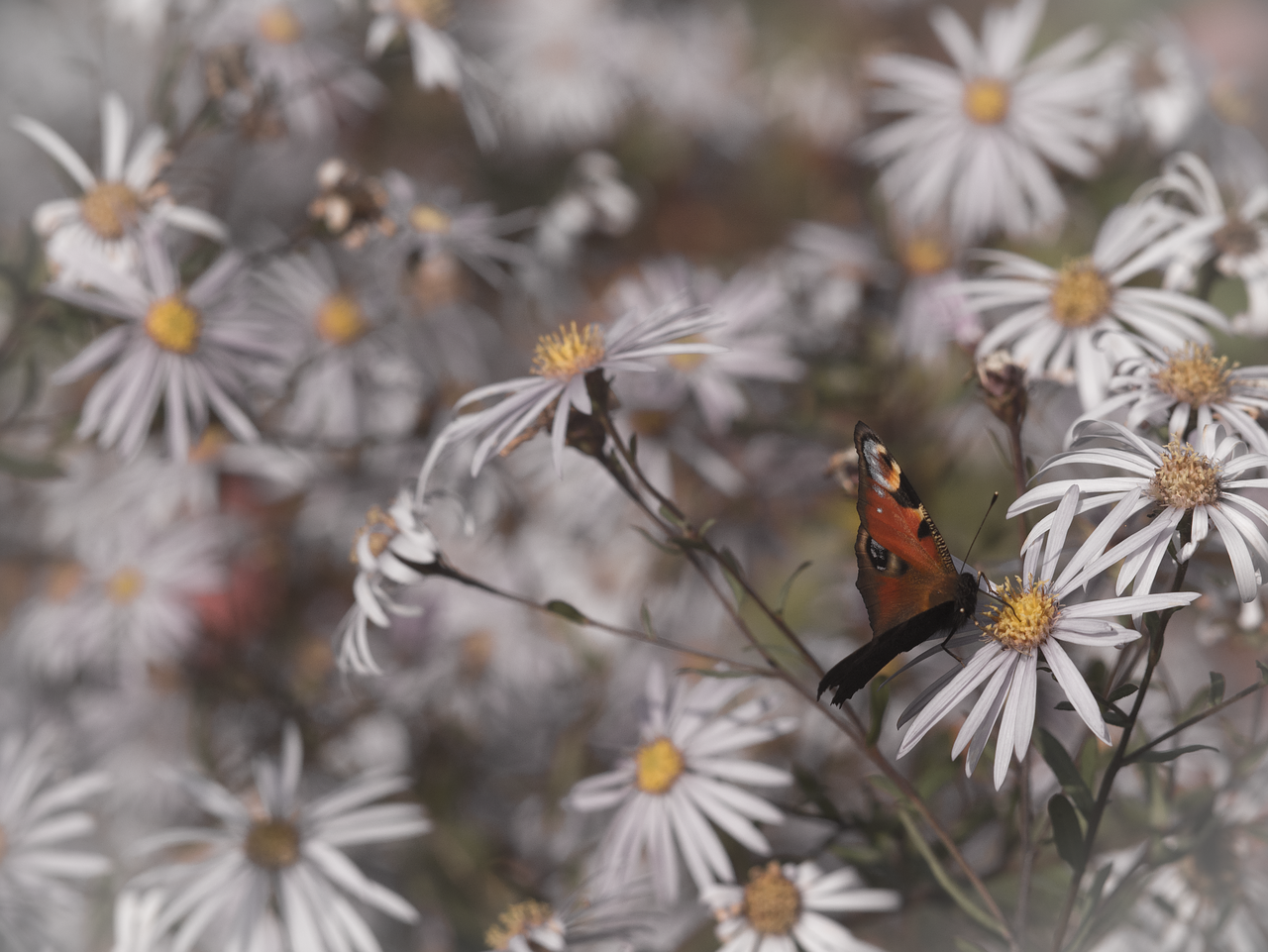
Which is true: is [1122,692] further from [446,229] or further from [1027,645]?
[446,229]

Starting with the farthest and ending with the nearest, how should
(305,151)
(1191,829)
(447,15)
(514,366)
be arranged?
(305,151)
(514,366)
(447,15)
(1191,829)

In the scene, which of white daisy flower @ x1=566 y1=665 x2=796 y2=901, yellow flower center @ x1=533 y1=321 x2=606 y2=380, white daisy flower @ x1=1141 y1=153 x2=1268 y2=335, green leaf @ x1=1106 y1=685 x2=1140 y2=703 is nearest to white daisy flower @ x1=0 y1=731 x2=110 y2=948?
white daisy flower @ x1=566 y1=665 x2=796 y2=901

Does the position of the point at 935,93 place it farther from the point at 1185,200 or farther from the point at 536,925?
the point at 536,925

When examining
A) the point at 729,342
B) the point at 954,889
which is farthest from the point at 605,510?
the point at 954,889

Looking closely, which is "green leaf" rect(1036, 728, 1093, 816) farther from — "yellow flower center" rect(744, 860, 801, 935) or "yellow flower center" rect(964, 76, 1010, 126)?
"yellow flower center" rect(964, 76, 1010, 126)

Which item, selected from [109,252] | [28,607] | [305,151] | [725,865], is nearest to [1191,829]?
[725,865]

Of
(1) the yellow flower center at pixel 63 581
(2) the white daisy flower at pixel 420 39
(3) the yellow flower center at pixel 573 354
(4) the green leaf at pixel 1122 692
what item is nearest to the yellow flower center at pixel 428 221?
(2) the white daisy flower at pixel 420 39
